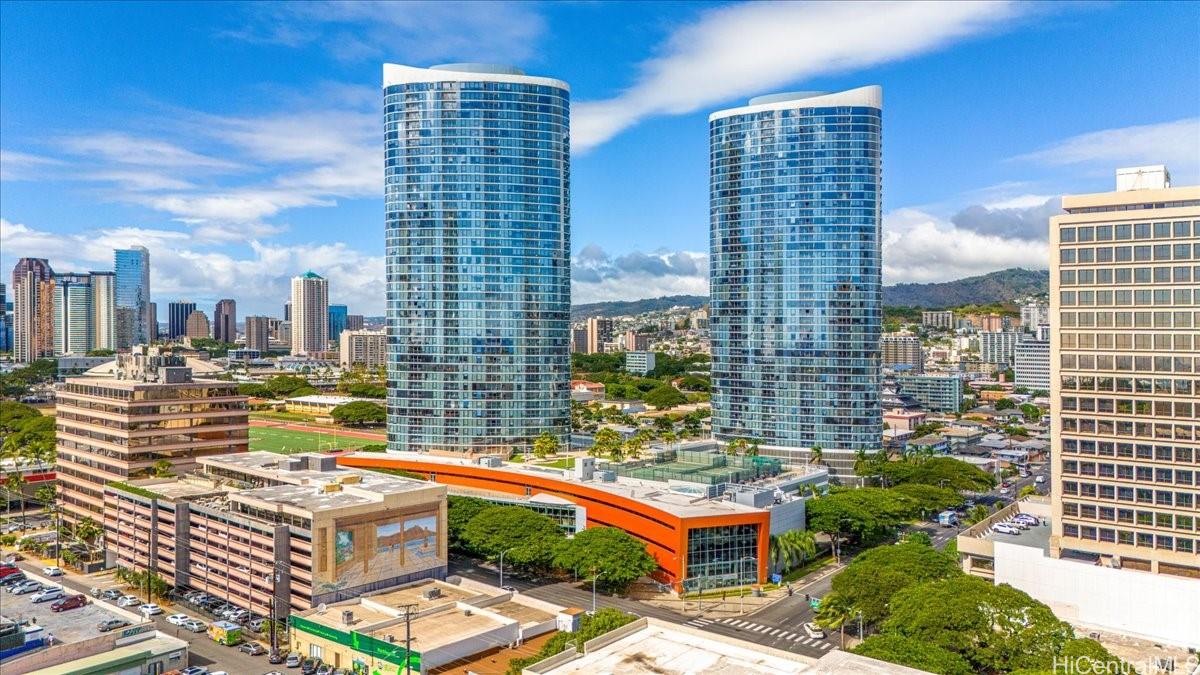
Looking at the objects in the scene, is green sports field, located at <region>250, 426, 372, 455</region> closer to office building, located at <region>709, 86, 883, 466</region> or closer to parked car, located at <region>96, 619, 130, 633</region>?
office building, located at <region>709, 86, 883, 466</region>

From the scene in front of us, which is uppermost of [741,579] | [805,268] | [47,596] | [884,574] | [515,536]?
[805,268]

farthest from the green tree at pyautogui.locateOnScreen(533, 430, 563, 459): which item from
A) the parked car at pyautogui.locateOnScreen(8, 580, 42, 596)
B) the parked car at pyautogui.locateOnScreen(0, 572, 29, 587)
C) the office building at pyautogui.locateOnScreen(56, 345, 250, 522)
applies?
the parked car at pyautogui.locateOnScreen(0, 572, 29, 587)

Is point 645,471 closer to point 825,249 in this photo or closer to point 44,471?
point 825,249

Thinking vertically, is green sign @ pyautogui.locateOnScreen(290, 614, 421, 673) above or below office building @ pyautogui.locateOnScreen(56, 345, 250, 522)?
below

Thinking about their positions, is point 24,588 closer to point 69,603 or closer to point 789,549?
point 69,603

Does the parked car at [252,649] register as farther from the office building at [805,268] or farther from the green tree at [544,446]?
the office building at [805,268]

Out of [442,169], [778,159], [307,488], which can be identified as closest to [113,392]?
[307,488]

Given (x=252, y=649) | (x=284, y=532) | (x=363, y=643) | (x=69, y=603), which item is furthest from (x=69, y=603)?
(x=363, y=643)
